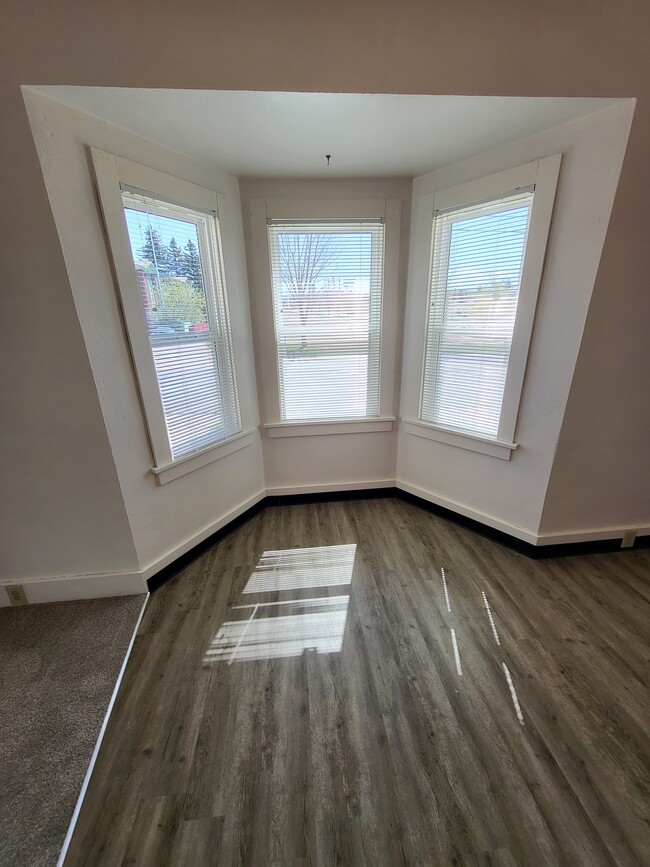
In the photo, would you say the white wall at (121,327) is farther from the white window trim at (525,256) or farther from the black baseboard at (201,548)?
the white window trim at (525,256)

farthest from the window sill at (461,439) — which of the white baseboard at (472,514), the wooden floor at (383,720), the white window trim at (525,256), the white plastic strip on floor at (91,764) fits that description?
the white plastic strip on floor at (91,764)

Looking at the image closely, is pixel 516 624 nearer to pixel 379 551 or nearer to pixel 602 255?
pixel 379 551

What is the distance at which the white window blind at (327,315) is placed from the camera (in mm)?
2326

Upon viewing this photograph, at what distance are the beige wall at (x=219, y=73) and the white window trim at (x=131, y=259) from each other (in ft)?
0.79

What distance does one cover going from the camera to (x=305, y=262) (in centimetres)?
235

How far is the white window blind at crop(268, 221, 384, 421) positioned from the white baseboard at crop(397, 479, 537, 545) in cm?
72

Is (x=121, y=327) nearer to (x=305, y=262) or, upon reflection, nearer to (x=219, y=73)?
(x=219, y=73)

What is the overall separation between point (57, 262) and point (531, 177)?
229 cm

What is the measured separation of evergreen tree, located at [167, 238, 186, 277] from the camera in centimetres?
186

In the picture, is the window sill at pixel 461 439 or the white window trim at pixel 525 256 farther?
the window sill at pixel 461 439

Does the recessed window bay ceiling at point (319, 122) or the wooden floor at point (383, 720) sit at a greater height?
the recessed window bay ceiling at point (319, 122)

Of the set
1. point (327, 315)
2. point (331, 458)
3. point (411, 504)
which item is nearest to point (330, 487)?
point (331, 458)

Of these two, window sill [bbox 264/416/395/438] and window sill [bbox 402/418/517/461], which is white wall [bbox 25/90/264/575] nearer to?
window sill [bbox 264/416/395/438]

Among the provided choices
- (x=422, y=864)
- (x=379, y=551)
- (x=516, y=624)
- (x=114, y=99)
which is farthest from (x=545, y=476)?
(x=114, y=99)
